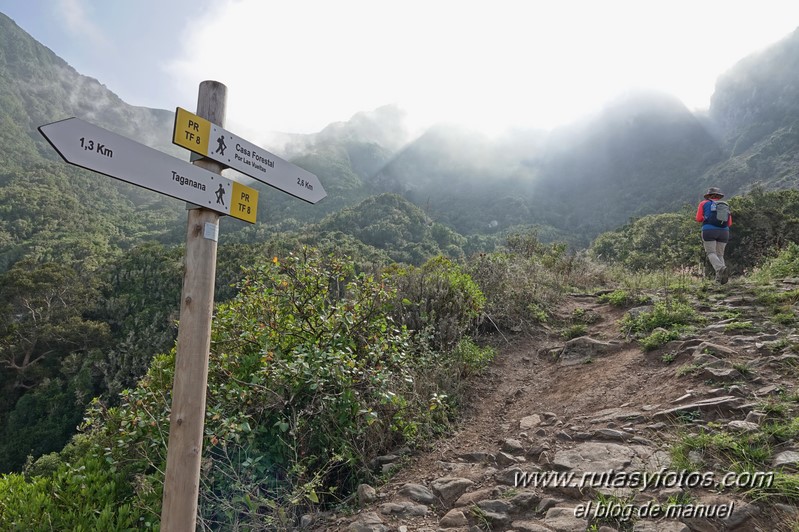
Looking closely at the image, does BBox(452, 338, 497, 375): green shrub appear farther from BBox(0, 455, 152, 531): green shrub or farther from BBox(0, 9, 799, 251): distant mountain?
BBox(0, 9, 799, 251): distant mountain

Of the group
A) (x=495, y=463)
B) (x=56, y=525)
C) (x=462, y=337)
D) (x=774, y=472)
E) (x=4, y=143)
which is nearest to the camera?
(x=774, y=472)

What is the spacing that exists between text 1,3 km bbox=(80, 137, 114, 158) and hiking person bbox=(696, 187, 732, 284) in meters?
8.44

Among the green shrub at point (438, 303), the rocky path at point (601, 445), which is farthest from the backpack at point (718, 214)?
the green shrub at point (438, 303)

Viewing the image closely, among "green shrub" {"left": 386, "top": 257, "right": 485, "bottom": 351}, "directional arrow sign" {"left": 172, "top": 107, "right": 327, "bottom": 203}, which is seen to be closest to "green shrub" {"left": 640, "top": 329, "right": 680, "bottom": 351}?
"green shrub" {"left": 386, "top": 257, "right": 485, "bottom": 351}

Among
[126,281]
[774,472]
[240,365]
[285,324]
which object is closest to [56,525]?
[240,365]

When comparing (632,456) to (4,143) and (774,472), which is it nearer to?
(774,472)

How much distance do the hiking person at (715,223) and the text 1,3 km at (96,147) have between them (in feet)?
27.7

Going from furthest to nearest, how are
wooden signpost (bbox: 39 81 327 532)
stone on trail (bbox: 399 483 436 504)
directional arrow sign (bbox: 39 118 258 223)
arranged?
stone on trail (bbox: 399 483 436 504) < wooden signpost (bbox: 39 81 327 532) < directional arrow sign (bbox: 39 118 258 223)

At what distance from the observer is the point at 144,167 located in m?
1.86

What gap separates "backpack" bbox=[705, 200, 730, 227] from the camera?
24.2 feet

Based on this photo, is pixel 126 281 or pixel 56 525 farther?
pixel 126 281

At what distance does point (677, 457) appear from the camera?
2.53 metres

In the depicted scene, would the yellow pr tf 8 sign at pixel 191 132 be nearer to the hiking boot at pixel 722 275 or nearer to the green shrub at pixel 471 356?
the green shrub at pixel 471 356

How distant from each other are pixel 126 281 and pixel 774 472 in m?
30.5
